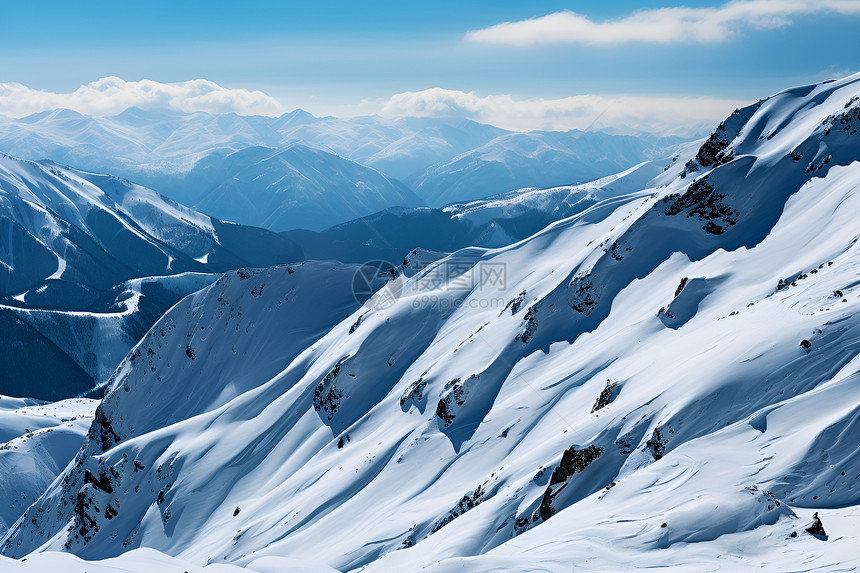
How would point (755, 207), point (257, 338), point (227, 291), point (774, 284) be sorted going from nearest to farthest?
1. point (774, 284)
2. point (755, 207)
3. point (257, 338)
4. point (227, 291)

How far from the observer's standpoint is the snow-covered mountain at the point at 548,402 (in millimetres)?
18297

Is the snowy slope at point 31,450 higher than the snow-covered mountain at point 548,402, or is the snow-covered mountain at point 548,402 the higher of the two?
the snow-covered mountain at point 548,402

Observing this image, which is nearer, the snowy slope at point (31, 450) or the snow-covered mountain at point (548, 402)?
the snow-covered mountain at point (548, 402)

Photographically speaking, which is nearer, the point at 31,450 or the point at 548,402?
the point at 548,402

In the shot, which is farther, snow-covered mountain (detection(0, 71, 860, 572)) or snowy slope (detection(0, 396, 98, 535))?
snowy slope (detection(0, 396, 98, 535))

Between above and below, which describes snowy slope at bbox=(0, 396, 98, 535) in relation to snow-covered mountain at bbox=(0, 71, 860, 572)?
below

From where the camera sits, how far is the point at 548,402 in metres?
39.2

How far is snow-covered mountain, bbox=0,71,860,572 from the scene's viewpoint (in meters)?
18.3

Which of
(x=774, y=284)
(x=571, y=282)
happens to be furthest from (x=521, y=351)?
(x=774, y=284)

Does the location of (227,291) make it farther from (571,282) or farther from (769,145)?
(769,145)

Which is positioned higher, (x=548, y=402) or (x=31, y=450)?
(x=548, y=402)

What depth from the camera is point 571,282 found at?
50875 mm

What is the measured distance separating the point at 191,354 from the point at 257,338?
48.7 feet

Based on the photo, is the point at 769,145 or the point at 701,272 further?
the point at 769,145
